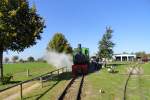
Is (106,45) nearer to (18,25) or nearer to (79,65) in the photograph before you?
(79,65)

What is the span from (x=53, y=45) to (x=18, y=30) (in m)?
59.4

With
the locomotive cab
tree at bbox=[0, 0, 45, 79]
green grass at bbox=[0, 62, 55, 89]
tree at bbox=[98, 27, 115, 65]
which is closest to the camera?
tree at bbox=[0, 0, 45, 79]

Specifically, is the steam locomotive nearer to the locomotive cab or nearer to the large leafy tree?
the locomotive cab

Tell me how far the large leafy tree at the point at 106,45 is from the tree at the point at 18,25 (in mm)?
51997

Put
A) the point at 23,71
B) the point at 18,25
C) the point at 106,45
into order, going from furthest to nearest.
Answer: the point at 106,45 → the point at 23,71 → the point at 18,25

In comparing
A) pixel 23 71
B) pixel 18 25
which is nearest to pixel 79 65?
pixel 18 25

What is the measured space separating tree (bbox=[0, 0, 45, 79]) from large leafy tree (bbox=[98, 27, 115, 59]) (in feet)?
171

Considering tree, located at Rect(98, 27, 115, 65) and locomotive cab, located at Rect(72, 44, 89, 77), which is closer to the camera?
locomotive cab, located at Rect(72, 44, 89, 77)

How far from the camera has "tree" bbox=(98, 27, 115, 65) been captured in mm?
85375

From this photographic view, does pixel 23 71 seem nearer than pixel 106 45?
Yes

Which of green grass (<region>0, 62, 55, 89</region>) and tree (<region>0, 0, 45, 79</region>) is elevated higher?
tree (<region>0, 0, 45, 79</region>)

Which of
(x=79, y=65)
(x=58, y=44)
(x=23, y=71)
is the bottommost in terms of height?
(x=23, y=71)

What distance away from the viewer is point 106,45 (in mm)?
85625

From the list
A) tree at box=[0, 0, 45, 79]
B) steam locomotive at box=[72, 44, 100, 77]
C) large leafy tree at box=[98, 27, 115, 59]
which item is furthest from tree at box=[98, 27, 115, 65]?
tree at box=[0, 0, 45, 79]
